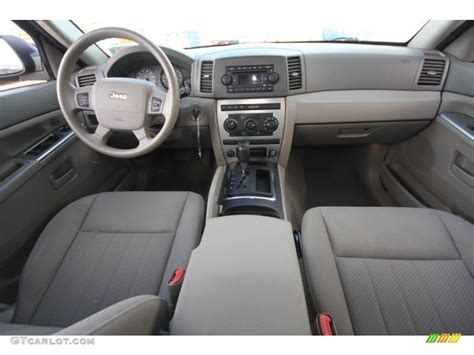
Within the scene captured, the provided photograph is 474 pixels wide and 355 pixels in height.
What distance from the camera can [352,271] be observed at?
74cm

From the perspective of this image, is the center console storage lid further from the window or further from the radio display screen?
the window

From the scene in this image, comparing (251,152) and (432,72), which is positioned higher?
(432,72)

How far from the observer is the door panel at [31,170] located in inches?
36.5

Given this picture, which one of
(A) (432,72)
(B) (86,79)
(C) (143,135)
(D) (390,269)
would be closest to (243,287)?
(D) (390,269)

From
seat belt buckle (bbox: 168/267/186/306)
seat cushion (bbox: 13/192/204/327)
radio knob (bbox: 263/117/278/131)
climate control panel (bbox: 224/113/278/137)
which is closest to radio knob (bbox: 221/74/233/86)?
climate control panel (bbox: 224/113/278/137)

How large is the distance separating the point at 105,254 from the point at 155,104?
0.62 meters

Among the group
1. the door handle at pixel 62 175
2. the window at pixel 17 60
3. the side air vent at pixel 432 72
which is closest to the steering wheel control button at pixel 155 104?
the door handle at pixel 62 175

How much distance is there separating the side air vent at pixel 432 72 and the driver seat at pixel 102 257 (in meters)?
1.30

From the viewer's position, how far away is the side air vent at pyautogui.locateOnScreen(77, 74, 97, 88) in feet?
4.06

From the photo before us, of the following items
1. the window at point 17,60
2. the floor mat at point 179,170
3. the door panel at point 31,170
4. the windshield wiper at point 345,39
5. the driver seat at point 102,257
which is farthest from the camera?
the floor mat at point 179,170

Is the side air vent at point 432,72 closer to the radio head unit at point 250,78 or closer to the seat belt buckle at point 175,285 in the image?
the radio head unit at point 250,78

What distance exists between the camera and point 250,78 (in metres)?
1.23

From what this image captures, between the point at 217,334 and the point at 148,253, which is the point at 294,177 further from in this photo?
the point at 217,334

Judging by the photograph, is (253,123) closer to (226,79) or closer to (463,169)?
(226,79)
